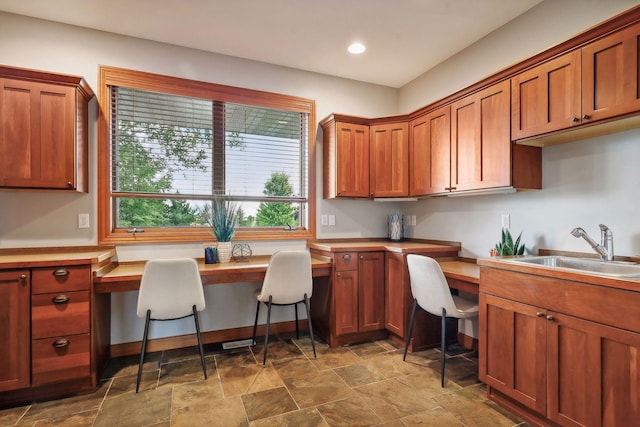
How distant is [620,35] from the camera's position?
1689 millimetres

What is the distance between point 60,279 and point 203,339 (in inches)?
52.7

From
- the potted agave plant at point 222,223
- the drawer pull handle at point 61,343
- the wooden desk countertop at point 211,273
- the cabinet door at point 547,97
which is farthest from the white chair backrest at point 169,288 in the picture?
the cabinet door at point 547,97

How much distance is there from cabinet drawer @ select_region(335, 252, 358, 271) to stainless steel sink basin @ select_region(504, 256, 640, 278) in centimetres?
131

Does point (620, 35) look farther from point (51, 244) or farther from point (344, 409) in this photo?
point (51, 244)

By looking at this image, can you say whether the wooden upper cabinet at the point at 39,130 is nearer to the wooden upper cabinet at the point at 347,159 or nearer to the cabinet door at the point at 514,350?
the wooden upper cabinet at the point at 347,159

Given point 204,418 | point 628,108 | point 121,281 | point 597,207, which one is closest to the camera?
point 628,108

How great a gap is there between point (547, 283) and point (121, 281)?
2.75 m

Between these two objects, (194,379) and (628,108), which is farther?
(194,379)

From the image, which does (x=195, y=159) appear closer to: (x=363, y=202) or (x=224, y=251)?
(x=224, y=251)

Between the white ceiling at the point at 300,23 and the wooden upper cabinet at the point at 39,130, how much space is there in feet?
Answer: 2.10

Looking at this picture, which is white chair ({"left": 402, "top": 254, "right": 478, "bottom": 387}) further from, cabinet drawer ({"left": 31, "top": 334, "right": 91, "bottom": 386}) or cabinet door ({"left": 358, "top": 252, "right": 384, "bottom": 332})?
cabinet drawer ({"left": 31, "top": 334, "right": 91, "bottom": 386})

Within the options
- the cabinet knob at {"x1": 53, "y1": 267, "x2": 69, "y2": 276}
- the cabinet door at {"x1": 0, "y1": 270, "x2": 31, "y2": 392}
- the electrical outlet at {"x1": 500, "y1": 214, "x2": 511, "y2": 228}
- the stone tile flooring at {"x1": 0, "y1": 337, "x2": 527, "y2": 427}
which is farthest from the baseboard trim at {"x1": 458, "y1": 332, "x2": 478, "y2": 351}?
the cabinet door at {"x1": 0, "y1": 270, "x2": 31, "y2": 392}

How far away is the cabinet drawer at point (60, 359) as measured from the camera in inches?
83.4

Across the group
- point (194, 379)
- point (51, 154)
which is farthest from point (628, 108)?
point (51, 154)
